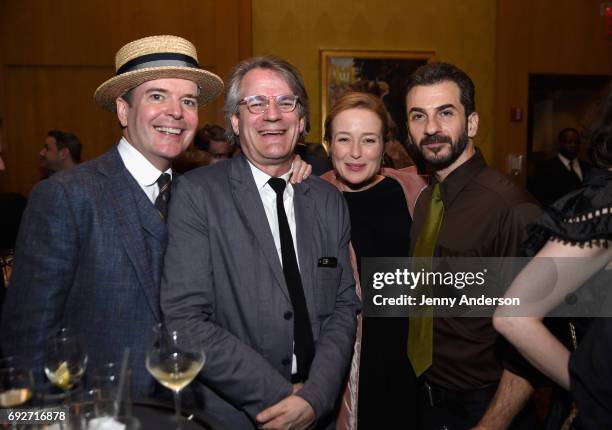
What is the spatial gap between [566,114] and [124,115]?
23.6 feet

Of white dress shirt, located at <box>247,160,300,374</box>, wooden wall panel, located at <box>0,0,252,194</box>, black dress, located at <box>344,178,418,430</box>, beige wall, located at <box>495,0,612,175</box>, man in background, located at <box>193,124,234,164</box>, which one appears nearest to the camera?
white dress shirt, located at <box>247,160,300,374</box>

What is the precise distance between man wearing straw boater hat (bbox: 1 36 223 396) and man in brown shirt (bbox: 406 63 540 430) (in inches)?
39.0

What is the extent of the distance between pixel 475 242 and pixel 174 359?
118cm

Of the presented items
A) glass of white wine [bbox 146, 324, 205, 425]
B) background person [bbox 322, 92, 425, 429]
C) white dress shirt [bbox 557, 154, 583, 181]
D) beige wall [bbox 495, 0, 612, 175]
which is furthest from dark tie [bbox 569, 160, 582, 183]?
glass of white wine [bbox 146, 324, 205, 425]

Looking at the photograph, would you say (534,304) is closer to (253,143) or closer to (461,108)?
(461,108)

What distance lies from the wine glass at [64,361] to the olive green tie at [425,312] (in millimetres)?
1262

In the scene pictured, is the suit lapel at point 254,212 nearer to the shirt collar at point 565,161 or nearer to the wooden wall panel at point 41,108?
the wooden wall panel at point 41,108

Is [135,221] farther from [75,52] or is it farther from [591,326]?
[75,52]

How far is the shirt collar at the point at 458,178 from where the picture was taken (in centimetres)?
198

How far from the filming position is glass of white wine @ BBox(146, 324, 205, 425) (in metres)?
1.27

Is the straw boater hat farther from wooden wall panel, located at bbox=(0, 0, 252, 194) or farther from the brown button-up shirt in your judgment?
wooden wall panel, located at bbox=(0, 0, 252, 194)

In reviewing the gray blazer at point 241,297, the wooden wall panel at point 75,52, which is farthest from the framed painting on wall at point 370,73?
the gray blazer at point 241,297

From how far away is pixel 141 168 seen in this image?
182 cm

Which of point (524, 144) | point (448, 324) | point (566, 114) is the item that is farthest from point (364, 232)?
point (566, 114)
